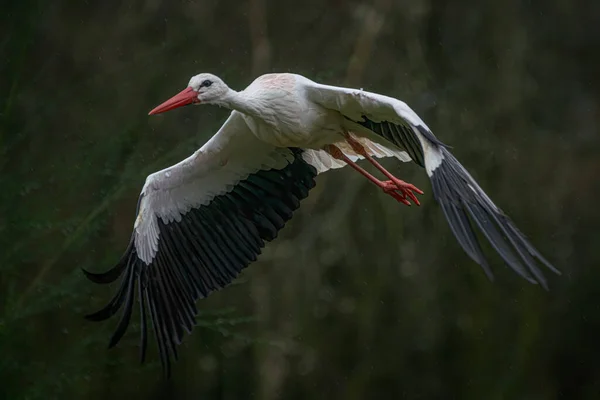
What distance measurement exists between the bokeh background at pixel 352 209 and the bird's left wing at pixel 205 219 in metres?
1.61

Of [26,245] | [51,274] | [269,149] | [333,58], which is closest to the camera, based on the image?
[269,149]

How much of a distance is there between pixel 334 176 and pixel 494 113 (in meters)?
1.06

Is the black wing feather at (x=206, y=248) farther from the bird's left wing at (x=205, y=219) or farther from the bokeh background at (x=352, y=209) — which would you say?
the bokeh background at (x=352, y=209)

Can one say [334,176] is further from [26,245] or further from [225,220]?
[225,220]

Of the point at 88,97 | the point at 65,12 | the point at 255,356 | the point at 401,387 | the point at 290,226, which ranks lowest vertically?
the point at 401,387

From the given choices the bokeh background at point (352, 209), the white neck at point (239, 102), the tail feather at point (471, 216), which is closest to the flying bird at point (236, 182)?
the white neck at point (239, 102)

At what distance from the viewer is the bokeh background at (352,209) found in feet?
21.9

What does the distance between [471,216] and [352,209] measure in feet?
11.8

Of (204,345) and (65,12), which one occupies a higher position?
(65,12)

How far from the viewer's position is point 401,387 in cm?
774

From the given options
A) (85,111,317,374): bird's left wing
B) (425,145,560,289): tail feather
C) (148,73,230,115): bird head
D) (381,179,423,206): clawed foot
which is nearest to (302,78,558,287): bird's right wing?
(425,145,560,289): tail feather

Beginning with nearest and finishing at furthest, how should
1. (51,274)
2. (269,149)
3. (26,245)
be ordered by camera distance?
(269,149) → (26,245) → (51,274)

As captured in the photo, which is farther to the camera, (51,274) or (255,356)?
(255,356)

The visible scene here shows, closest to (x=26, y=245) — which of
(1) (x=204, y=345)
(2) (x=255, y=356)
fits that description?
(1) (x=204, y=345)
